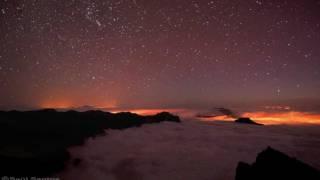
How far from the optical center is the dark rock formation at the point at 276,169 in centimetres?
660

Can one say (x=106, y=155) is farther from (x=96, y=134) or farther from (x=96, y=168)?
(x=96, y=134)

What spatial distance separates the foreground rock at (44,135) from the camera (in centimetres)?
956

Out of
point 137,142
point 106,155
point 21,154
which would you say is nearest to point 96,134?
point 137,142

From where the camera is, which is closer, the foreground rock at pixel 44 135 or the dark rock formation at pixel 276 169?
the dark rock formation at pixel 276 169

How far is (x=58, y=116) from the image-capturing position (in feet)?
67.8

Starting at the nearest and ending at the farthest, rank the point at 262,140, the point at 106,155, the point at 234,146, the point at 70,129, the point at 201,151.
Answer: the point at 106,155 → the point at 201,151 → the point at 234,146 → the point at 70,129 → the point at 262,140

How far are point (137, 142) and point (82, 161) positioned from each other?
528cm

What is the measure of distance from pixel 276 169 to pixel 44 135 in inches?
557

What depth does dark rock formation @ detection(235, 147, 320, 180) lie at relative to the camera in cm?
660

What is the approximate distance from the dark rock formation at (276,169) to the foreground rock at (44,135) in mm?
8630

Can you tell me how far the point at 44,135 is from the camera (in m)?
14.8

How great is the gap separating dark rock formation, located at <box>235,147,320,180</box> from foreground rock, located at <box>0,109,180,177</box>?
8630mm

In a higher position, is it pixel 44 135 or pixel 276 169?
pixel 276 169

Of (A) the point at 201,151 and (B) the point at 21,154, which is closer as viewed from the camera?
(B) the point at 21,154
